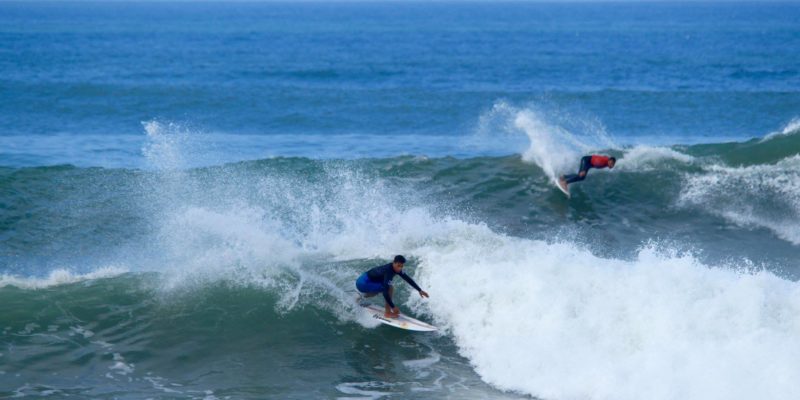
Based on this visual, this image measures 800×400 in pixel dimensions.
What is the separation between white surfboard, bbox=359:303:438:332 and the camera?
1239 centimetres

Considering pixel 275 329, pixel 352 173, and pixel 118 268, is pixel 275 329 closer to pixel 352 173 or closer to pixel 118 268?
pixel 118 268

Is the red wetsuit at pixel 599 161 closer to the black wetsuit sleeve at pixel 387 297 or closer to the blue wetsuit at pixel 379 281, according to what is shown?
the blue wetsuit at pixel 379 281

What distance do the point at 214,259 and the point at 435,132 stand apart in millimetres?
16941

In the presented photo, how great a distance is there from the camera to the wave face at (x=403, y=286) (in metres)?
11.0

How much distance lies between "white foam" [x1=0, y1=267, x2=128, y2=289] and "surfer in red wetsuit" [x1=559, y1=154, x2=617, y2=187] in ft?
34.1

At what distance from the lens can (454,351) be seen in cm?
1203

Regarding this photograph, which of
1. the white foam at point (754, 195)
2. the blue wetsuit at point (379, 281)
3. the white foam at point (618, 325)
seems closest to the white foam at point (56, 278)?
the blue wetsuit at point (379, 281)

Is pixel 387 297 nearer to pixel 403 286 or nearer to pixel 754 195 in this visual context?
pixel 403 286

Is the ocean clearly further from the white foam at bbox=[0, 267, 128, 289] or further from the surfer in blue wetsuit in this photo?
the surfer in blue wetsuit

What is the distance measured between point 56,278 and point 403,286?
19.2 ft

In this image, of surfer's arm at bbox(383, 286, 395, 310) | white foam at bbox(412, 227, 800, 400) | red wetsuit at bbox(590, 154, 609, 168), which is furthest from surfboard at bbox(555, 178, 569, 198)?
surfer's arm at bbox(383, 286, 395, 310)

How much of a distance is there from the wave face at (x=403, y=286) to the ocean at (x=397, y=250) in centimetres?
5

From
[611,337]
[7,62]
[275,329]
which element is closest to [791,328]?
[611,337]

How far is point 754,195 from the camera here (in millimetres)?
19422
